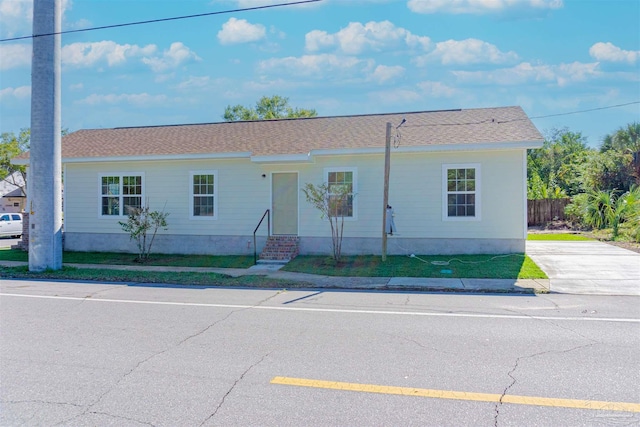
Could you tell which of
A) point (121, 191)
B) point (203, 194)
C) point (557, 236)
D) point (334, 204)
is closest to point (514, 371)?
point (334, 204)

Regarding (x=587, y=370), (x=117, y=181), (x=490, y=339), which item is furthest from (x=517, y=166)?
(x=117, y=181)

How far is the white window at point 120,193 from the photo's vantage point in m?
18.1

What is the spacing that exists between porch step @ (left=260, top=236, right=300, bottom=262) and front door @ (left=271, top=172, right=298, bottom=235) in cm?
46

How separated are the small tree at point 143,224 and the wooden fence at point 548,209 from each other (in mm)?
20118

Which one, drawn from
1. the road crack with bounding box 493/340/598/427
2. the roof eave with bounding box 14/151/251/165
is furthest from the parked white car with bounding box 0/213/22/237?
the road crack with bounding box 493/340/598/427

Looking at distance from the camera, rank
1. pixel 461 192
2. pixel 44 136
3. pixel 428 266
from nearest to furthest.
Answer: pixel 428 266 → pixel 44 136 → pixel 461 192

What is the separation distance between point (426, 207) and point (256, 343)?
10379mm

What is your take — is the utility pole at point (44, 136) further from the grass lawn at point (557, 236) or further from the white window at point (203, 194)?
the grass lawn at point (557, 236)

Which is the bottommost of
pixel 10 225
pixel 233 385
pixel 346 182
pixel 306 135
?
pixel 233 385

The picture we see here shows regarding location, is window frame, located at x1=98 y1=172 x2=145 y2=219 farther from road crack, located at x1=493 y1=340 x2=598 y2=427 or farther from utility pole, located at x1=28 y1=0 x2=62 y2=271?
road crack, located at x1=493 y1=340 x2=598 y2=427

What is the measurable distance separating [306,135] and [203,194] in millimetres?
4457

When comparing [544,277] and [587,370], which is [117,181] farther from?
[587,370]

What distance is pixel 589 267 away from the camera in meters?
13.0

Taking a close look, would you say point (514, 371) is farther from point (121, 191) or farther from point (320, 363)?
point (121, 191)
